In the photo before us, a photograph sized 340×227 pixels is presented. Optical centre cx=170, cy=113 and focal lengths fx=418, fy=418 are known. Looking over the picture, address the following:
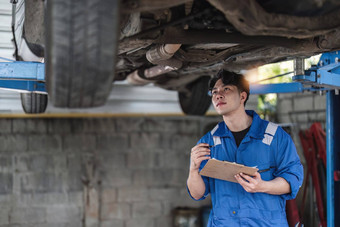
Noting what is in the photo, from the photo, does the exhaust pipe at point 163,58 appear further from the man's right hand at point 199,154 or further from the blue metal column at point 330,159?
the blue metal column at point 330,159

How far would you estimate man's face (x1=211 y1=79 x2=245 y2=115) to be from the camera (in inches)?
91.5

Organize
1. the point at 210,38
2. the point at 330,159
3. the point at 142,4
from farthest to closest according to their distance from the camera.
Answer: the point at 330,159 < the point at 210,38 < the point at 142,4

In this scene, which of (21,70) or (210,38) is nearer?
(210,38)

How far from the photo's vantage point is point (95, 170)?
4980mm

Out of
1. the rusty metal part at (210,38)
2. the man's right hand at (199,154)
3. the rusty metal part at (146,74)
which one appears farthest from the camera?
the rusty metal part at (146,74)

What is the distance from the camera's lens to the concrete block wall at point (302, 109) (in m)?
4.86

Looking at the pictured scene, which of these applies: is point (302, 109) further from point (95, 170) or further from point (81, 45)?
point (81, 45)

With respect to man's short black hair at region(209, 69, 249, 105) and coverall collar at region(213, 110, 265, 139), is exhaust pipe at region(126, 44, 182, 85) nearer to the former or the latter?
man's short black hair at region(209, 69, 249, 105)

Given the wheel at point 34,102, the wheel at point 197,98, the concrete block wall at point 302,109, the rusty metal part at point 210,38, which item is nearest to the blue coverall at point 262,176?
the rusty metal part at point 210,38

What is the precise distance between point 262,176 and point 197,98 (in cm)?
214

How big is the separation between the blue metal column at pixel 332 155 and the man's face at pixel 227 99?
894mm

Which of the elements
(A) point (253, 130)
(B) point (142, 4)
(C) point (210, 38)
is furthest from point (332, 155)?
(B) point (142, 4)

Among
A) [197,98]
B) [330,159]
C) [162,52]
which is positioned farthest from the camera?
[197,98]

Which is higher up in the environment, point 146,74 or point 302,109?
point 146,74
